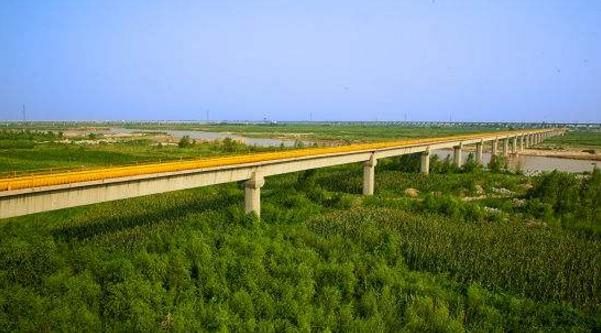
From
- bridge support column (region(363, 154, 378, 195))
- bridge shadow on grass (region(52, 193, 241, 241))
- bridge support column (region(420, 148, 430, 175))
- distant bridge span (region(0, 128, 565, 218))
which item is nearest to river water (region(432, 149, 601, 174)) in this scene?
bridge support column (region(420, 148, 430, 175))

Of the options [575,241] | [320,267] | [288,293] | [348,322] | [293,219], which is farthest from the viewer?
[293,219]

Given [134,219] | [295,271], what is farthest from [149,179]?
[295,271]

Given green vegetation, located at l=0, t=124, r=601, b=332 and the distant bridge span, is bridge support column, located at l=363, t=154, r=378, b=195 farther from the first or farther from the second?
green vegetation, located at l=0, t=124, r=601, b=332

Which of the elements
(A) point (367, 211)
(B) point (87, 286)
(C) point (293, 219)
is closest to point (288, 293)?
(B) point (87, 286)

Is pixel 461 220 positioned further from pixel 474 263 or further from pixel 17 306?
pixel 17 306

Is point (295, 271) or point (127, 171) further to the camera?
point (127, 171)

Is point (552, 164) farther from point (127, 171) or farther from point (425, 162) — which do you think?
point (127, 171)

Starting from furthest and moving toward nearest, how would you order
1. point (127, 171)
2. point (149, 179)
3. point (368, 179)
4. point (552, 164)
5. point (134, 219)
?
point (552, 164), point (368, 179), point (134, 219), point (149, 179), point (127, 171)
